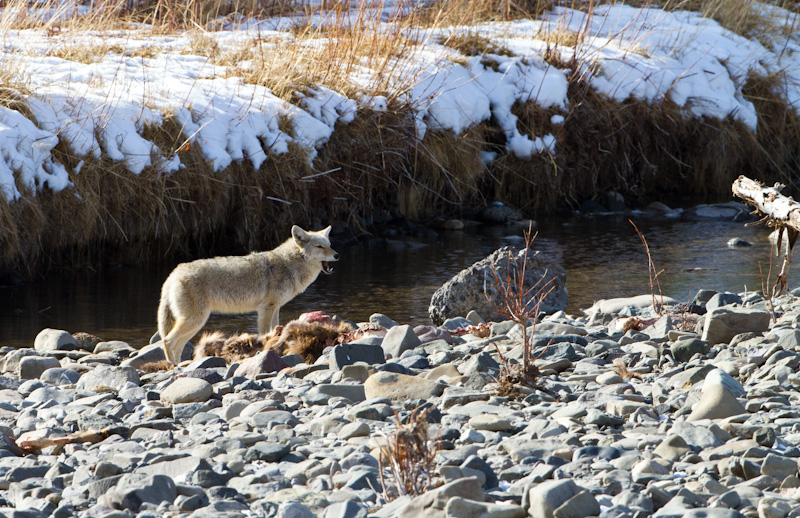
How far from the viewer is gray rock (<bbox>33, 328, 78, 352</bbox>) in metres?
7.18

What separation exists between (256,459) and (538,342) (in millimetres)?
2516

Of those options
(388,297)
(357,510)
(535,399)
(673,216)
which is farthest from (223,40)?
(357,510)

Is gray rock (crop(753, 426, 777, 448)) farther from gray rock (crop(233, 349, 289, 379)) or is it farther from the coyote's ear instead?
the coyote's ear

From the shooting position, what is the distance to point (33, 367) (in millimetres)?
6031

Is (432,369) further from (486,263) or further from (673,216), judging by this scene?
(673,216)

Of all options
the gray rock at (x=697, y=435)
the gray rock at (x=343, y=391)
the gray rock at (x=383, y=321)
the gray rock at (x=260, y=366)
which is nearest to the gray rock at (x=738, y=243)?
the gray rock at (x=383, y=321)

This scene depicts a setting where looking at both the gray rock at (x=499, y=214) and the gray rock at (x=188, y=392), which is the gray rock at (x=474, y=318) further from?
the gray rock at (x=499, y=214)

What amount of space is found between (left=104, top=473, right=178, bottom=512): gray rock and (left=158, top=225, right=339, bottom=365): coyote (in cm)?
379

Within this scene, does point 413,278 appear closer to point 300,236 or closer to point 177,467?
point 300,236

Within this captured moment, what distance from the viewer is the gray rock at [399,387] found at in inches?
173

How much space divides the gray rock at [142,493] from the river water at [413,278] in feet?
15.7

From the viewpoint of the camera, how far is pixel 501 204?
1399cm

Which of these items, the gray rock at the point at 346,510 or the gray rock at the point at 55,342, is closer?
the gray rock at the point at 346,510

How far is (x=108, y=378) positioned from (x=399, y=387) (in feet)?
6.92
